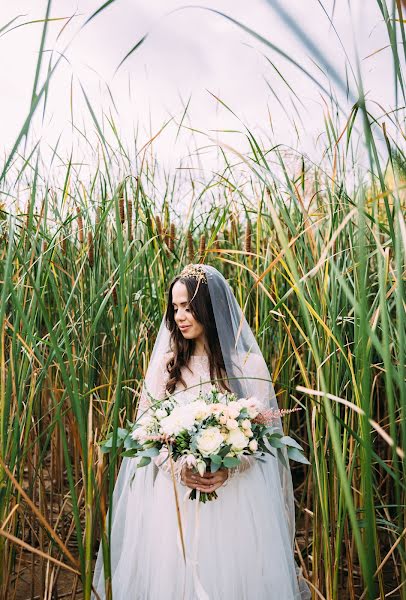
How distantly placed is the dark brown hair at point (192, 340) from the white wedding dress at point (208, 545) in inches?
5.2

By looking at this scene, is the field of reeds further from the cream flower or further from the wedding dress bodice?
the cream flower

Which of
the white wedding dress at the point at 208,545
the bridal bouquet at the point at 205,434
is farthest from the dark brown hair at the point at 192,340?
the bridal bouquet at the point at 205,434

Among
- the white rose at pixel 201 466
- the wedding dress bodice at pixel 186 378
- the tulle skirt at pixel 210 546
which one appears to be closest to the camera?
the white rose at pixel 201 466

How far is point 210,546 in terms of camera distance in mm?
2182

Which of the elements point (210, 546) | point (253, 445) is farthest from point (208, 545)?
point (253, 445)

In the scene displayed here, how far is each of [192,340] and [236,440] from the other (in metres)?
0.71

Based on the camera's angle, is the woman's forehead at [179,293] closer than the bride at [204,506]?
No

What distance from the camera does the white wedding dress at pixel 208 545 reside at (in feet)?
7.08

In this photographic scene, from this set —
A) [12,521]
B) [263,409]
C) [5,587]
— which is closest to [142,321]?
[263,409]

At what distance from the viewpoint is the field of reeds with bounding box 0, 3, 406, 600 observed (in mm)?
1459

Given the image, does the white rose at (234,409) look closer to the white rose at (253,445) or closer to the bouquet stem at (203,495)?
the white rose at (253,445)

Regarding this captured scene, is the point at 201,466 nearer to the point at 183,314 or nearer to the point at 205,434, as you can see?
the point at 205,434

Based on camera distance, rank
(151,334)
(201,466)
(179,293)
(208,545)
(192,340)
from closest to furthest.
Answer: (201,466) < (208,545) < (179,293) < (192,340) < (151,334)

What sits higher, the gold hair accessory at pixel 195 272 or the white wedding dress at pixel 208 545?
the gold hair accessory at pixel 195 272
